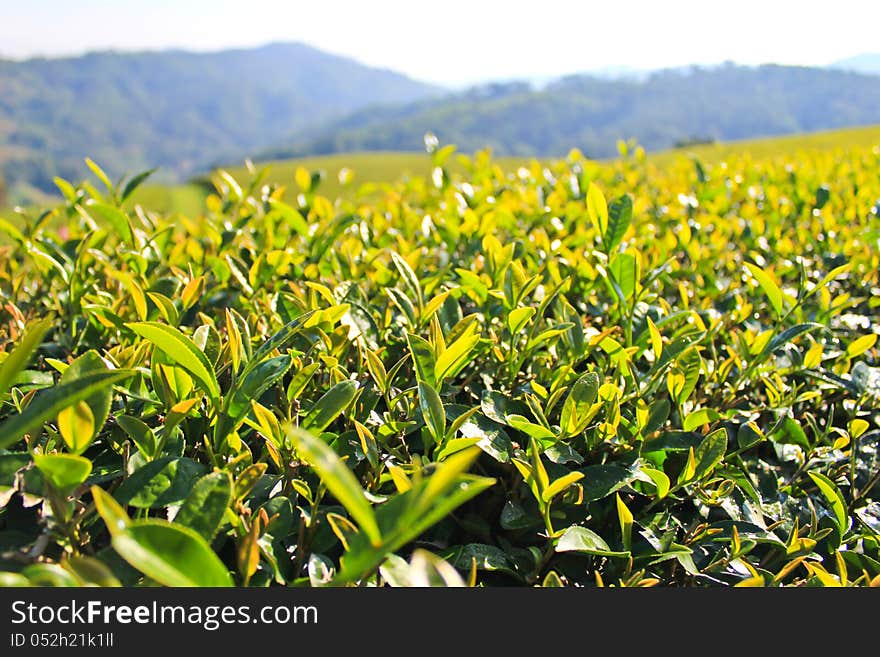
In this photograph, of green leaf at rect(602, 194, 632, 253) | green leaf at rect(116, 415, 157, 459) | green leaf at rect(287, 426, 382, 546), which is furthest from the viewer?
green leaf at rect(602, 194, 632, 253)

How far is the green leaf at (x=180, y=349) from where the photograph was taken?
781 mm

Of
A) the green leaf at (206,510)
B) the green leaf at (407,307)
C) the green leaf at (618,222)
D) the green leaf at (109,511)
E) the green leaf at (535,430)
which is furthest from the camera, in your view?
the green leaf at (618,222)

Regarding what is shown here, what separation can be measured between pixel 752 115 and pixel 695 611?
16248 cm

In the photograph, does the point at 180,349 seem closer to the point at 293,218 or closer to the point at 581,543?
the point at 581,543

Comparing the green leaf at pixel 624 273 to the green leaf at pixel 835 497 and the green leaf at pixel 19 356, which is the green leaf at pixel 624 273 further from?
the green leaf at pixel 19 356

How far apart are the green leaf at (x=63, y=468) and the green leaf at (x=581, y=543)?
0.53 meters

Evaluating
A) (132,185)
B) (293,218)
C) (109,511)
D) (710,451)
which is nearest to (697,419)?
(710,451)

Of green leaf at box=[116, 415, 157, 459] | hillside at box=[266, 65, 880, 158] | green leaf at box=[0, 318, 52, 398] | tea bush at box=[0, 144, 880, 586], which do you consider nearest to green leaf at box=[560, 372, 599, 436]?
tea bush at box=[0, 144, 880, 586]

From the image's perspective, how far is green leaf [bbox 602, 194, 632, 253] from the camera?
1326mm

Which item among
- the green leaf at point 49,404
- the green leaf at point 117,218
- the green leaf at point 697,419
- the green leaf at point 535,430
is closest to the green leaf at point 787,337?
the green leaf at point 697,419

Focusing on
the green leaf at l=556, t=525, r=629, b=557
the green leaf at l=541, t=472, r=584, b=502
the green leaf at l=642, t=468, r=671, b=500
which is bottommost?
the green leaf at l=556, t=525, r=629, b=557

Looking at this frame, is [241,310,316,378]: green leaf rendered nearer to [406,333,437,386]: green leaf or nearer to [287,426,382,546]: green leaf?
[406,333,437,386]: green leaf

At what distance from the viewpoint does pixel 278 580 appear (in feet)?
2.50

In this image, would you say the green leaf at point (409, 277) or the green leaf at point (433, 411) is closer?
the green leaf at point (433, 411)
